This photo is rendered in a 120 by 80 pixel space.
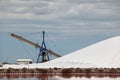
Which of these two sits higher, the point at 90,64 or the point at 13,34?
the point at 13,34

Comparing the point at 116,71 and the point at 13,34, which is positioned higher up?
the point at 13,34

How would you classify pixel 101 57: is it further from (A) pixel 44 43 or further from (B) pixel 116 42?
(A) pixel 44 43

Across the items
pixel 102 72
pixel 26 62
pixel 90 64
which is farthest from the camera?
pixel 26 62

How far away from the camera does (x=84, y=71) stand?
3369 inches

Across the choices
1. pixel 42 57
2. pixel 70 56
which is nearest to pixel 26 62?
pixel 42 57

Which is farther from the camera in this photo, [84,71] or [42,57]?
[42,57]

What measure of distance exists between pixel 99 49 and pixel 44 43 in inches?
781

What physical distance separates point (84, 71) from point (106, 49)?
11.0 m

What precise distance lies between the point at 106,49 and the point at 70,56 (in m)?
5.60

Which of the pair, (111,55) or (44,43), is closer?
(111,55)

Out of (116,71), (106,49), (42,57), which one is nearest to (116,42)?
(106,49)

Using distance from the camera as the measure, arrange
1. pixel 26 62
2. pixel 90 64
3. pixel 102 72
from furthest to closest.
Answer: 1. pixel 26 62
2. pixel 90 64
3. pixel 102 72

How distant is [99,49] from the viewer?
95.9 metres

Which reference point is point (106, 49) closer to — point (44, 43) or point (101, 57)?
point (101, 57)
